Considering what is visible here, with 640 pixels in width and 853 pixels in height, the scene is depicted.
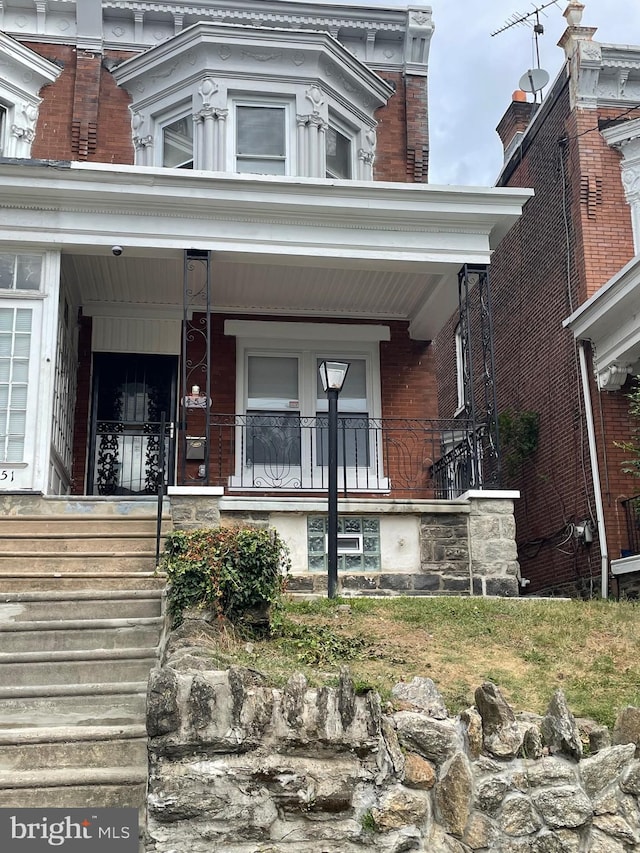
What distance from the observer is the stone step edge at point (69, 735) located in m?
5.28

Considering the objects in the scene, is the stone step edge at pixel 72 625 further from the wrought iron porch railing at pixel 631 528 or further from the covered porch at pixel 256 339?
the wrought iron porch railing at pixel 631 528

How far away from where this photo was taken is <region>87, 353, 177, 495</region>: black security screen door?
12.3 m

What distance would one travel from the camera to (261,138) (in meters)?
12.7

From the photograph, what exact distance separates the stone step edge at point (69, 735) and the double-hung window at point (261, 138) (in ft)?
28.7

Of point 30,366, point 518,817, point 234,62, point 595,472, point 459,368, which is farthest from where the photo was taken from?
point 459,368

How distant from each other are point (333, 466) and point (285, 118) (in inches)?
260

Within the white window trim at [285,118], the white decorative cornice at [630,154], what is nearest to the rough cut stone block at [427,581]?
the white window trim at [285,118]

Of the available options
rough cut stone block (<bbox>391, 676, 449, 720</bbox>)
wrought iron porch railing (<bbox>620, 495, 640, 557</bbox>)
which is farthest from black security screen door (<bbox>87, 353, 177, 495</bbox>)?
rough cut stone block (<bbox>391, 676, 449, 720</bbox>)

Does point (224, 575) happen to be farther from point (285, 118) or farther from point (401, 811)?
point (285, 118)

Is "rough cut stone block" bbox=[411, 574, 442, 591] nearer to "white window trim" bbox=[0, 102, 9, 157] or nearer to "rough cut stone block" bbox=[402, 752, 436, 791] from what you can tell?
"rough cut stone block" bbox=[402, 752, 436, 791]

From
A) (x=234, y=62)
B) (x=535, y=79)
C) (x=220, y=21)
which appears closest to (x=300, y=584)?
(x=234, y=62)

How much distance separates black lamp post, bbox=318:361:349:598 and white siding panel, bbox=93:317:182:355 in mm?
4787

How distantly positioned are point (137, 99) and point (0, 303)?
4583 millimetres

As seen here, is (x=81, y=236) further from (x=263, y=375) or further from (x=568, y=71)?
(x=568, y=71)
